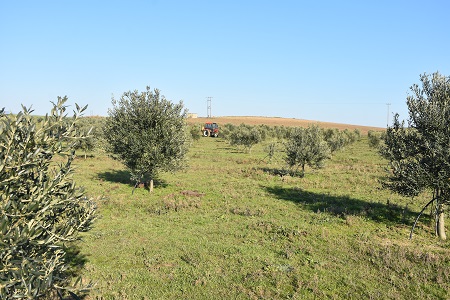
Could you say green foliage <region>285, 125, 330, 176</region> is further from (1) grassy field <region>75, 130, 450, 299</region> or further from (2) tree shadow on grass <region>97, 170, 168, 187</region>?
(2) tree shadow on grass <region>97, 170, 168, 187</region>

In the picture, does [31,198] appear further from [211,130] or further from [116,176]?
[211,130]

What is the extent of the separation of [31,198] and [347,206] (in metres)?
21.7

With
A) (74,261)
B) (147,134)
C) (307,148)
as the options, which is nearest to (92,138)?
(74,261)

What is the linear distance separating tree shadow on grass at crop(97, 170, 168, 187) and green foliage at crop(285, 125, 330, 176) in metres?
14.4

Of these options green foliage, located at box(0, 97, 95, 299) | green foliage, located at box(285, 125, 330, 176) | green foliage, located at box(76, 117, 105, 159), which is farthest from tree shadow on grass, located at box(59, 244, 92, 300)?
green foliage, located at box(285, 125, 330, 176)

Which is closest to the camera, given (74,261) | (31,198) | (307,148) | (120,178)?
(31,198)

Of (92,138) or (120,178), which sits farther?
(120,178)

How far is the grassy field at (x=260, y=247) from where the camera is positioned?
11.8 m

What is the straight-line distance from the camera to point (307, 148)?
1330 inches

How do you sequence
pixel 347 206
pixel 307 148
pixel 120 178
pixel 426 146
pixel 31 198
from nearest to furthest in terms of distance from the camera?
pixel 31 198 → pixel 426 146 → pixel 347 206 → pixel 120 178 → pixel 307 148

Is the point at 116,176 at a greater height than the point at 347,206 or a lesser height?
greater

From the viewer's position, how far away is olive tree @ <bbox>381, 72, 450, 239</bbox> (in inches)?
610

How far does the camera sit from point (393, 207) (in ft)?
74.3

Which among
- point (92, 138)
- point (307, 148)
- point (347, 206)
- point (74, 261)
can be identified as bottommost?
point (74, 261)
